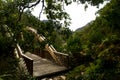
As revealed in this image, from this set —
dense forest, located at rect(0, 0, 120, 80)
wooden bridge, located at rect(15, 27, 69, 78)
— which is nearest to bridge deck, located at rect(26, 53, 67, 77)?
wooden bridge, located at rect(15, 27, 69, 78)

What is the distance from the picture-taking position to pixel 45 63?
617 inches

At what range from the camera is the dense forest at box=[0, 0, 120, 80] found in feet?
Answer: 32.7

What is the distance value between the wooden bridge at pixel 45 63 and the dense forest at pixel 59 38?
1.47 feet

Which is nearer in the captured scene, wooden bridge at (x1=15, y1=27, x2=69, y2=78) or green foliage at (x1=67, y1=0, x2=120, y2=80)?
green foliage at (x1=67, y1=0, x2=120, y2=80)

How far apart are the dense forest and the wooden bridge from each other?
449 millimetres

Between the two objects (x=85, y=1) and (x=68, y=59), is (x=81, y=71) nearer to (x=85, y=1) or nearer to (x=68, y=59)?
(x=68, y=59)

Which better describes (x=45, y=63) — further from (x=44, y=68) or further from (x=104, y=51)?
(x=104, y=51)

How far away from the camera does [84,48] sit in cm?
1634

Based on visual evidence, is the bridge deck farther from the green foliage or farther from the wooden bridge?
the green foliage

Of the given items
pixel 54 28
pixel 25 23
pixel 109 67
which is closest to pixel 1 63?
pixel 25 23

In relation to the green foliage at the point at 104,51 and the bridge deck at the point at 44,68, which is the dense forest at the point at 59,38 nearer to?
the green foliage at the point at 104,51

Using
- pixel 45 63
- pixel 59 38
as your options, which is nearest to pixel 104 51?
pixel 59 38

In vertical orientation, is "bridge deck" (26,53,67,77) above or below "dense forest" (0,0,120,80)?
below

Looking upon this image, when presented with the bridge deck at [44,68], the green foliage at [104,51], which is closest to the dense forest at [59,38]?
the green foliage at [104,51]
